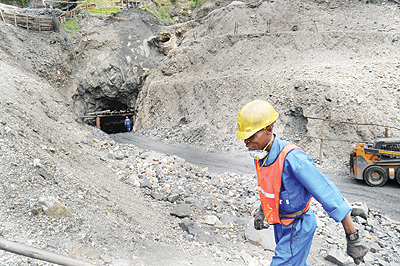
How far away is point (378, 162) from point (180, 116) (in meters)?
Result: 12.6

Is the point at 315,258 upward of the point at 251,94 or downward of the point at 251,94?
downward

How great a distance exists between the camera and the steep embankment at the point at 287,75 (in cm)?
1227

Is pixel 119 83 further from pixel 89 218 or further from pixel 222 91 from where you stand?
pixel 89 218

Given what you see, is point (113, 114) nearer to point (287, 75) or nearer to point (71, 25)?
point (71, 25)

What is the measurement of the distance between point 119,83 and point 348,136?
18.8 meters

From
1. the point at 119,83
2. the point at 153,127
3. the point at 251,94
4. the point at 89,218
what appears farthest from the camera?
the point at 119,83

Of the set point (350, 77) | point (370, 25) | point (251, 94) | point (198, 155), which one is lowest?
point (198, 155)

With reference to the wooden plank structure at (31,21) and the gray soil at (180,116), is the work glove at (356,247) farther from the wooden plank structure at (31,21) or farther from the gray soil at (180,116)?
the wooden plank structure at (31,21)

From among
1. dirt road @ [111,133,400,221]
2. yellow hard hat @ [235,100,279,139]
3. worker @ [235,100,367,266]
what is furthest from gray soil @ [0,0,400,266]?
yellow hard hat @ [235,100,279,139]

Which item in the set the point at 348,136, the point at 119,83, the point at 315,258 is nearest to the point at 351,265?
the point at 315,258

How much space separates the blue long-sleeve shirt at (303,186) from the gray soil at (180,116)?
2.48 m

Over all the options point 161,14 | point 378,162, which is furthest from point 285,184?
point 161,14

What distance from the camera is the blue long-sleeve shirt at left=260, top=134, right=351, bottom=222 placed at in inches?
77.2

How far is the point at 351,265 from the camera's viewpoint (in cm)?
452
